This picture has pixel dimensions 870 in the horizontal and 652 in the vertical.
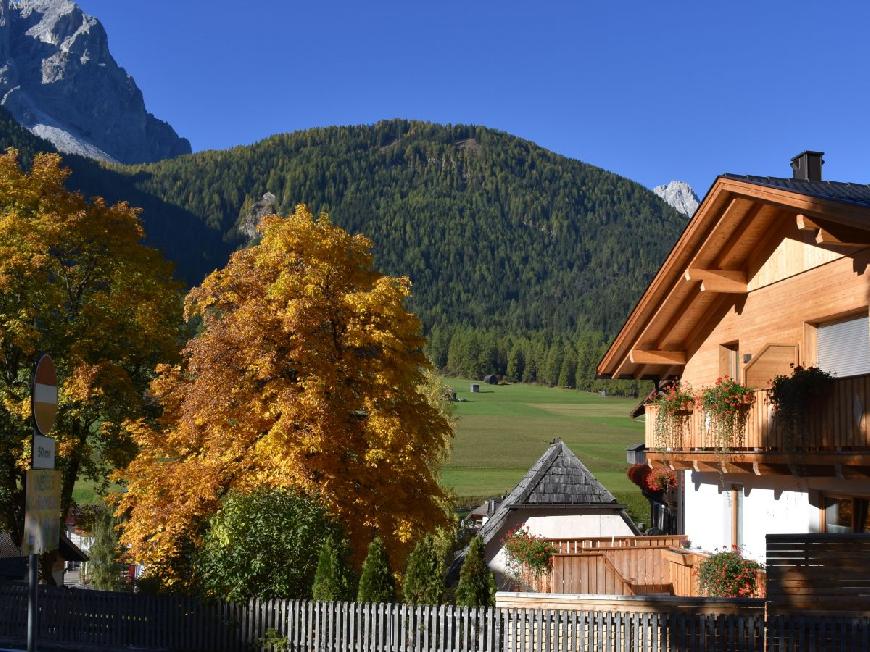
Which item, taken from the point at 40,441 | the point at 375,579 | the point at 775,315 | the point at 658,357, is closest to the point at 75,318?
the point at 375,579

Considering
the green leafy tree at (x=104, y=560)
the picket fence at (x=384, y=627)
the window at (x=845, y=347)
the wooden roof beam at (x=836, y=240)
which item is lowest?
the green leafy tree at (x=104, y=560)

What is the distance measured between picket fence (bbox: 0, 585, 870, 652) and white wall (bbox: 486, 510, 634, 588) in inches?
845

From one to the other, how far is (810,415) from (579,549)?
8.83m

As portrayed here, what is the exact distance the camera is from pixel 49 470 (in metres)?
8.59

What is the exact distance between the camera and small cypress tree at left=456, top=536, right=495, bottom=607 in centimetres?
1817

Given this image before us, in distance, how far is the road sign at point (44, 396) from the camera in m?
8.55

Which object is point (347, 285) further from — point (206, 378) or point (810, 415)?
point (810, 415)

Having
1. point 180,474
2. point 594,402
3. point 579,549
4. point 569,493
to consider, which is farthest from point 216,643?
point 594,402

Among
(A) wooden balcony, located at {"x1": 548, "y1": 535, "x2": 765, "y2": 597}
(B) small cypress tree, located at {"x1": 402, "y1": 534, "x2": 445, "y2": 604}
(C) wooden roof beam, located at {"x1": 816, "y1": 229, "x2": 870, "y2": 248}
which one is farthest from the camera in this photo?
(A) wooden balcony, located at {"x1": 548, "y1": 535, "x2": 765, "y2": 597}

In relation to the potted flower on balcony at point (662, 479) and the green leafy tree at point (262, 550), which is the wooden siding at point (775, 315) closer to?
the potted flower on balcony at point (662, 479)

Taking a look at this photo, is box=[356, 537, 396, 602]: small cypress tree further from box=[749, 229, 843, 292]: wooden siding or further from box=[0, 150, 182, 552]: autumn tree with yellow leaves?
box=[0, 150, 182, 552]: autumn tree with yellow leaves

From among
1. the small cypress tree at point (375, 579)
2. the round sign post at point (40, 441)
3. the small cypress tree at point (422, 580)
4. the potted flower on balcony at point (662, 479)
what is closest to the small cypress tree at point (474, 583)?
the small cypress tree at point (422, 580)

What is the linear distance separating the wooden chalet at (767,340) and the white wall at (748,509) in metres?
0.03

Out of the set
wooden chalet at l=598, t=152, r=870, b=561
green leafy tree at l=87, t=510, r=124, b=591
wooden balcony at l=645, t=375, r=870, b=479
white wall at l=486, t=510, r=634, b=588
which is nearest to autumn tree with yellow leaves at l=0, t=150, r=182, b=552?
wooden chalet at l=598, t=152, r=870, b=561
